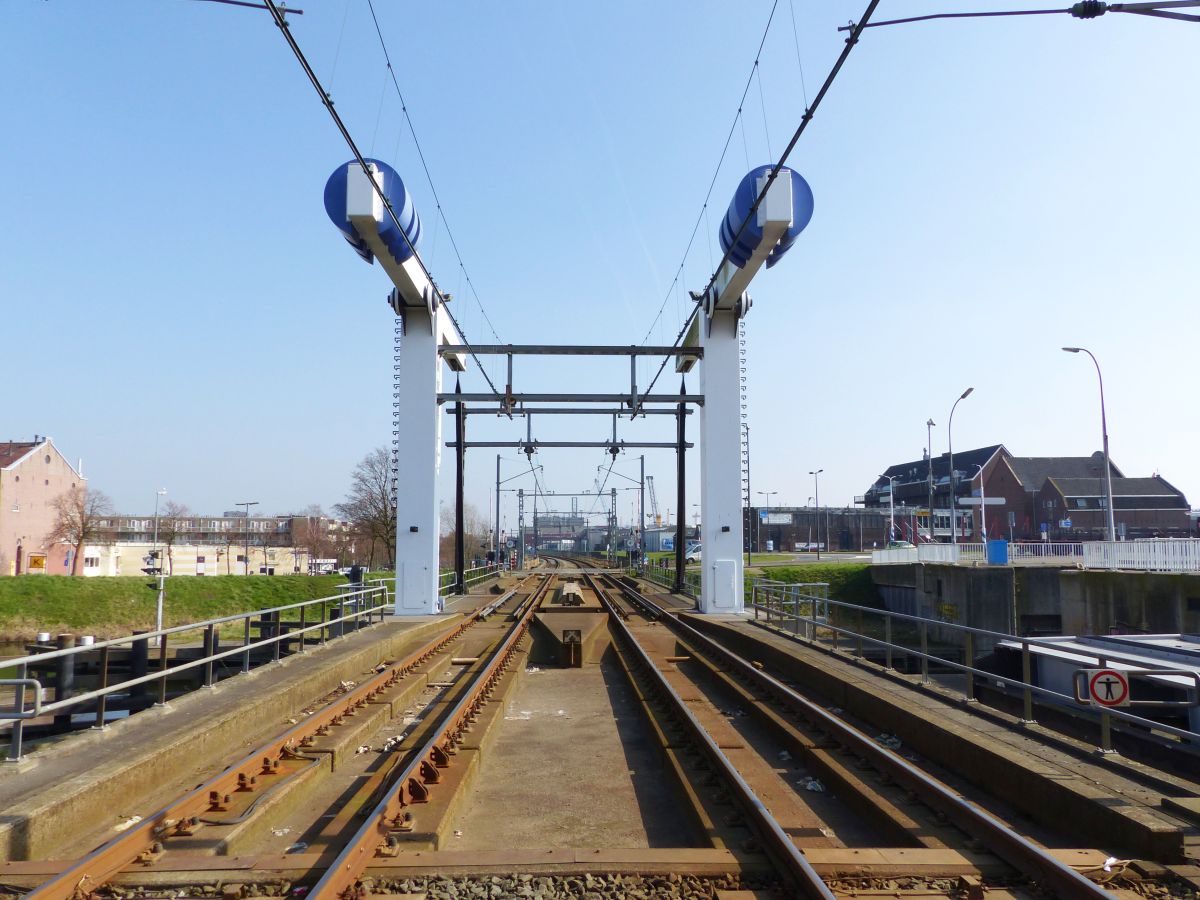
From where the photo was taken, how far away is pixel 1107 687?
23.3 feet

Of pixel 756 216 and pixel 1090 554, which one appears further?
pixel 1090 554

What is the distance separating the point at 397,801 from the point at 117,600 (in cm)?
4338

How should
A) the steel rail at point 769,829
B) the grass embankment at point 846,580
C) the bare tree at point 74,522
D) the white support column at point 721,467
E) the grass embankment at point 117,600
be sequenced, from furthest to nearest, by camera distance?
1. the bare tree at point 74,522
2. the grass embankment at point 846,580
3. the grass embankment at point 117,600
4. the white support column at point 721,467
5. the steel rail at point 769,829

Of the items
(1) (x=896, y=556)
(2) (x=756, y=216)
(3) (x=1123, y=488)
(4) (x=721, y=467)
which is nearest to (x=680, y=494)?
(4) (x=721, y=467)

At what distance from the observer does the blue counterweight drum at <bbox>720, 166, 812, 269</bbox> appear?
19.0 m

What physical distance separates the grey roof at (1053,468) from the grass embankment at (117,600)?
7911 cm

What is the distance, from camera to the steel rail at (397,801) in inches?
192

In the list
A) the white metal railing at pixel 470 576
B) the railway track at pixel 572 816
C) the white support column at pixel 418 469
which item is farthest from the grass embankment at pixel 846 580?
the railway track at pixel 572 816

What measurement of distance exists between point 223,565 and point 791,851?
9366cm

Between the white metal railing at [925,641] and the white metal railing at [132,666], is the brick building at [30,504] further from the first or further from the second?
the white metal railing at [925,641]

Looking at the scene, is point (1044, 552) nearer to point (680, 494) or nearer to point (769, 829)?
point (680, 494)

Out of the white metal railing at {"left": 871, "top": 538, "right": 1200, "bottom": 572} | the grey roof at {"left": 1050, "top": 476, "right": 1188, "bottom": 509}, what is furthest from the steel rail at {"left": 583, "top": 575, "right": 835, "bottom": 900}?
the grey roof at {"left": 1050, "top": 476, "right": 1188, "bottom": 509}

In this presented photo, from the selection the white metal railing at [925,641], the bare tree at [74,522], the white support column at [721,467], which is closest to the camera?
the white metal railing at [925,641]

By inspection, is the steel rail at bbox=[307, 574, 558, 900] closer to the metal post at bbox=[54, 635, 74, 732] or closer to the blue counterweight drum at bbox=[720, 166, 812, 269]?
the metal post at bbox=[54, 635, 74, 732]
